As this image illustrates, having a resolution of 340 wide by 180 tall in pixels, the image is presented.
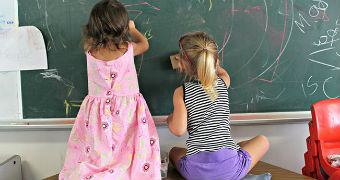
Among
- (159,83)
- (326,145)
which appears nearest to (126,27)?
(159,83)

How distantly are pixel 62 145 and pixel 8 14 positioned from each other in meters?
0.98

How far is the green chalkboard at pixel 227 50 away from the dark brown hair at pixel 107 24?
278 mm

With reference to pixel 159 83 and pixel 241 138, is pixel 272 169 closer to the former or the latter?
pixel 241 138

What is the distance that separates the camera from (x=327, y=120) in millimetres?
1798

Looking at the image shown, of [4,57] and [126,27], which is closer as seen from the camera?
→ [126,27]

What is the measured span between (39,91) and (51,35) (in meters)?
0.40

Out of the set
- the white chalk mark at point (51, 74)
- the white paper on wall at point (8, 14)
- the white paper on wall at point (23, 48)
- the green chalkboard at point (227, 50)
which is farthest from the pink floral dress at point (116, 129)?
the white paper on wall at point (8, 14)

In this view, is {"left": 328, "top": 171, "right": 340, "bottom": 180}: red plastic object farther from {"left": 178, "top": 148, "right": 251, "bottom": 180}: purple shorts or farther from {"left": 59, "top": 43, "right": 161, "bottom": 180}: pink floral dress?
{"left": 59, "top": 43, "right": 161, "bottom": 180}: pink floral dress

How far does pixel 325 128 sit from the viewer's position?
70.6 inches

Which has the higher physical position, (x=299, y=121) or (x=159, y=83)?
(x=159, y=83)

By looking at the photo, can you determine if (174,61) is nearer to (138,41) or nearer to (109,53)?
(138,41)

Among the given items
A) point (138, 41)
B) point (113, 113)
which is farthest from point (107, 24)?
point (113, 113)

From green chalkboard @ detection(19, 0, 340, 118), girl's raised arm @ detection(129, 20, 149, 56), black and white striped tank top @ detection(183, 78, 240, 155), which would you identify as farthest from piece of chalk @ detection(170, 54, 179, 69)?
black and white striped tank top @ detection(183, 78, 240, 155)

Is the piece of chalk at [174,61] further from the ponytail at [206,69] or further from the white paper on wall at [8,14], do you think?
the white paper on wall at [8,14]
